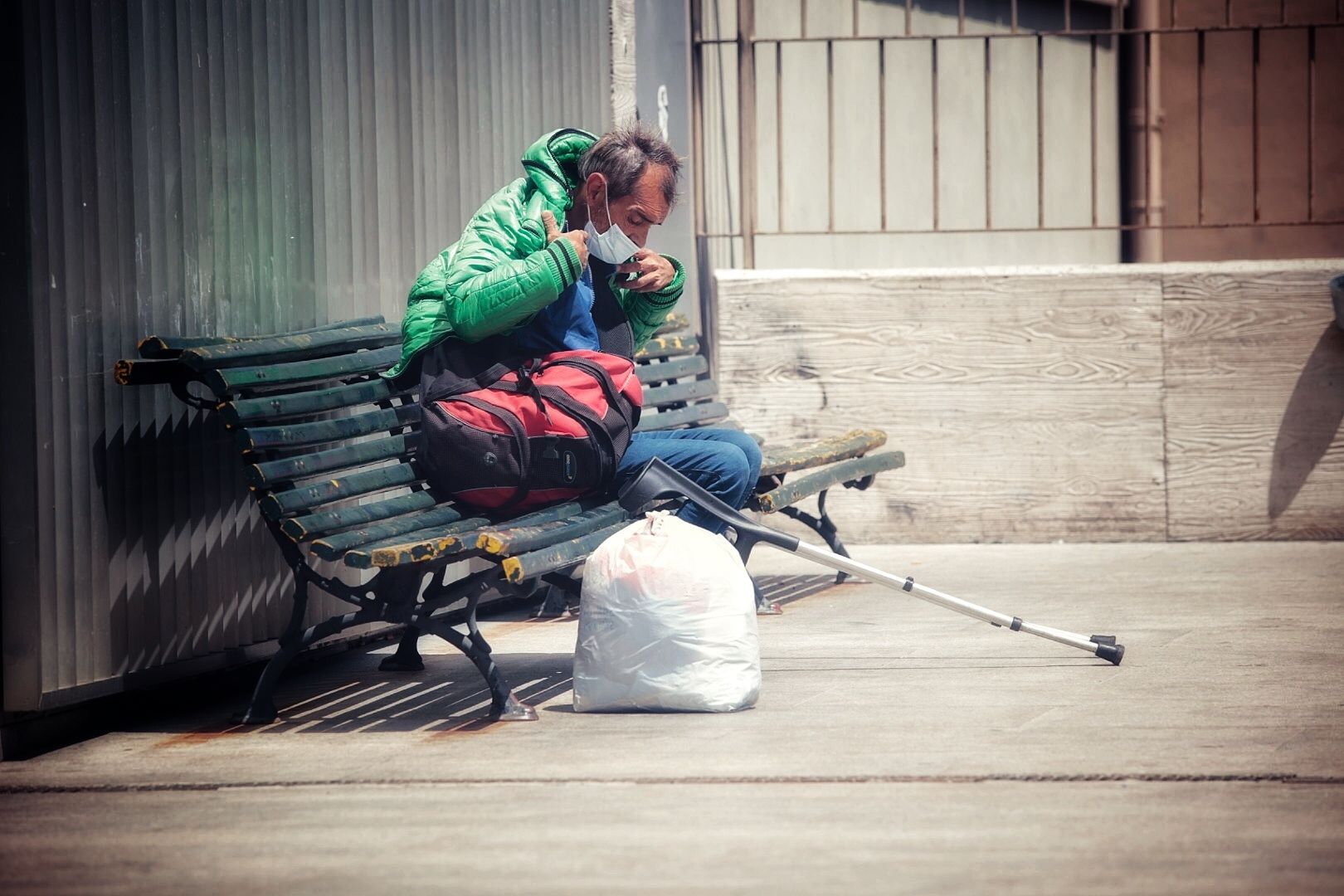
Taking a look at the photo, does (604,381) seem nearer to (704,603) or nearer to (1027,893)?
(704,603)

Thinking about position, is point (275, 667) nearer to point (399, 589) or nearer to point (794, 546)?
point (399, 589)

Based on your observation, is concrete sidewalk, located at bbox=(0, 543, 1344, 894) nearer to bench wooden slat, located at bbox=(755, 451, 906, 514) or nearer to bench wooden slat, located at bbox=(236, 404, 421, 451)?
bench wooden slat, located at bbox=(755, 451, 906, 514)

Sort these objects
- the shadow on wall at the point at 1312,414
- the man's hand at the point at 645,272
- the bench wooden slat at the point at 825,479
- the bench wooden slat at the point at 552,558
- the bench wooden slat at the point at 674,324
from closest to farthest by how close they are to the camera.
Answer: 1. the bench wooden slat at the point at 552,558
2. the man's hand at the point at 645,272
3. the bench wooden slat at the point at 825,479
4. the bench wooden slat at the point at 674,324
5. the shadow on wall at the point at 1312,414

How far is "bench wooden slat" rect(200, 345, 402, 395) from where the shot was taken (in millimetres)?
4180

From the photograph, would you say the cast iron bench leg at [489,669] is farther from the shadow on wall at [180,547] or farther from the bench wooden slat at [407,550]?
the shadow on wall at [180,547]

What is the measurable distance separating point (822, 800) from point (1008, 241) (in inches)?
249

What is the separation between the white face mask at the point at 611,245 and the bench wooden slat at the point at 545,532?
2.19 feet

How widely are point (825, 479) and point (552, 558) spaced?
1879mm

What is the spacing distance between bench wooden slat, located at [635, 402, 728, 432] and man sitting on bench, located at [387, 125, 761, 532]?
2.78 ft

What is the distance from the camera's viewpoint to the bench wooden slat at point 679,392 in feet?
20.3

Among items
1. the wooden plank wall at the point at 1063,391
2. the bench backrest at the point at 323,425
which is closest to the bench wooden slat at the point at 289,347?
the bench backrest at the point at 323,425

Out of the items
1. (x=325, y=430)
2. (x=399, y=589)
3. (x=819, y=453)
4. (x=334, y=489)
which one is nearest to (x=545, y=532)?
(x=399, y=589)

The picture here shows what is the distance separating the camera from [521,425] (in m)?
4.46

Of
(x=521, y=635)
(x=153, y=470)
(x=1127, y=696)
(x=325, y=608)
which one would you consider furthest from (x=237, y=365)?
(x=1127, y=696)
